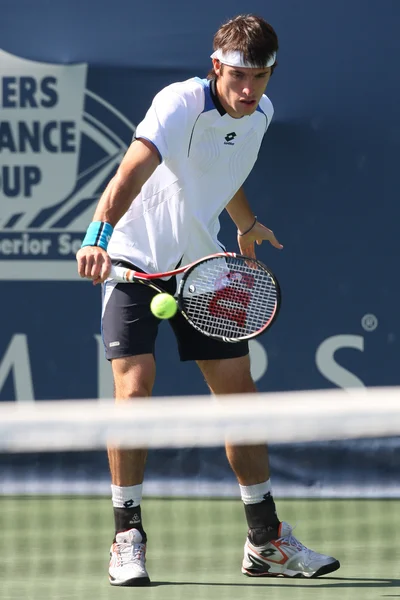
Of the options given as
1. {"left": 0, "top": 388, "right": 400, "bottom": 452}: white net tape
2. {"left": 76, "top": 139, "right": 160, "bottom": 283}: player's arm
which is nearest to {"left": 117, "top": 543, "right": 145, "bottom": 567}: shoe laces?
{"left": 76, "top": 139, "right": 160, "bottom": 283}: player's arm

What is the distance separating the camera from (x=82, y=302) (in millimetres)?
4281

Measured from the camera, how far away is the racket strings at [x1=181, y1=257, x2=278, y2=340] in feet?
10.3

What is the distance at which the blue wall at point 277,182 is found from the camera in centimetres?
421

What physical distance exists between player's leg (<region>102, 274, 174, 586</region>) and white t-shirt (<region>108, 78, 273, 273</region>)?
4.5 inches

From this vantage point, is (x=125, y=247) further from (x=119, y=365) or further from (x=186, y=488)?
(x=186, y=488)

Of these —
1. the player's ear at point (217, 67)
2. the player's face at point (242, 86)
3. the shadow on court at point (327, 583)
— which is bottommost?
the shadow on court at point (327, 583)

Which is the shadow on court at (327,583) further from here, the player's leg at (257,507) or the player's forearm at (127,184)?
the player's forearm at (127,184)

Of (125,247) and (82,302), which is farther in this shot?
(82,302)

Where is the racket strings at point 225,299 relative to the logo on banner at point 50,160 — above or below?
below

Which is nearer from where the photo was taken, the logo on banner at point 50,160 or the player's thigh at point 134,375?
the player's thigh at point 134,375

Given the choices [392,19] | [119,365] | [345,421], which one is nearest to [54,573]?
[119,365]

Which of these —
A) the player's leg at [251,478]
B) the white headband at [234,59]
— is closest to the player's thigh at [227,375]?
the player's leg at [251,478]

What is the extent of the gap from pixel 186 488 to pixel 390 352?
81 centimetres

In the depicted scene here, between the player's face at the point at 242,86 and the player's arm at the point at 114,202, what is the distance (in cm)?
27
